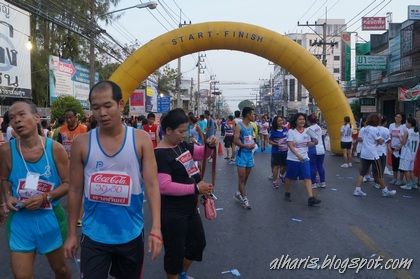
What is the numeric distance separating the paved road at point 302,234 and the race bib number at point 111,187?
2.15 m

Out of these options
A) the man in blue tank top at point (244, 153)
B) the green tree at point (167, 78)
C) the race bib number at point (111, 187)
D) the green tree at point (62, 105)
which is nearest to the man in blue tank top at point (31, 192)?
the race bib number at point (111, 187)

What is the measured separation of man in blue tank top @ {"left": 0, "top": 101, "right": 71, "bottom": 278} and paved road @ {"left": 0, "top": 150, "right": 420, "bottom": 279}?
1.62m

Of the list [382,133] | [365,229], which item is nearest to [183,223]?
[365,229]

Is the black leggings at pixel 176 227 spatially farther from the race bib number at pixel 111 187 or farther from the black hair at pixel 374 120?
the black hair at pixel 374 120

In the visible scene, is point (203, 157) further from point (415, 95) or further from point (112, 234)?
point (415, 95)

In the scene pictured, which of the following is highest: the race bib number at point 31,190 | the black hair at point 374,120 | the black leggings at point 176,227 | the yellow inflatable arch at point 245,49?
the yellow inflatable arch at point 245,49

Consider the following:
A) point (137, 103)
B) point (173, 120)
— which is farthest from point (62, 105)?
point (173, 120)

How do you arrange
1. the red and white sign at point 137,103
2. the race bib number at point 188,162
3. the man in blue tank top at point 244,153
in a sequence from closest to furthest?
the race bib number at point 188,162, the man in blue tank top at point 244,153, the red and white sign at point 137,103

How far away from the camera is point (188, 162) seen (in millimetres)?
4098

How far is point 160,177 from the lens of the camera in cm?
393

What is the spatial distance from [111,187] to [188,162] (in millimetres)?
1357

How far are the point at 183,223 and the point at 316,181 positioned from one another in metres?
7.52

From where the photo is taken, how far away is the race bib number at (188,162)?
404 centimetres

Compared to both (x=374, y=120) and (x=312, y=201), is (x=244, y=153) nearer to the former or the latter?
(x=312, y=201)
